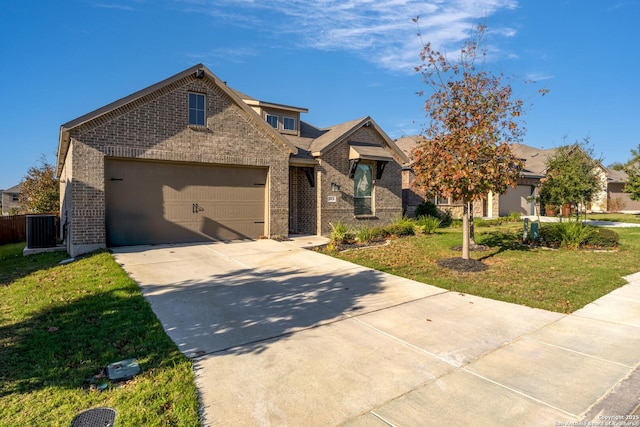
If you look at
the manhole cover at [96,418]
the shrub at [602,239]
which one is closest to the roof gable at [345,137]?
the shrub at [602,239]

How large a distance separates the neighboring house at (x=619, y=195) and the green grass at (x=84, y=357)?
4189 cm

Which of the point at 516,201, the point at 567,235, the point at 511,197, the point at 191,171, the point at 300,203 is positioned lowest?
the point at 567,235

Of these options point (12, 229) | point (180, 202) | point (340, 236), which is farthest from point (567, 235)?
point (12, 229)

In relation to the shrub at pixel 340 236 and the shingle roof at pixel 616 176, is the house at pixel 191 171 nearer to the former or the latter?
the shrub at pixel 340 236

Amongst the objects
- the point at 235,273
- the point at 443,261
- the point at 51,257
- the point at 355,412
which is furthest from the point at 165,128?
the point at 355,412

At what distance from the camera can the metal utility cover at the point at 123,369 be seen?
3510mm

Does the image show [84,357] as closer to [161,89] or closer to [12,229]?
[161,89]

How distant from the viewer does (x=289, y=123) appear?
17.7 m

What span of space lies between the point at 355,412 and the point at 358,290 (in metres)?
3.85

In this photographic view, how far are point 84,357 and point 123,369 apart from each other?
68cm

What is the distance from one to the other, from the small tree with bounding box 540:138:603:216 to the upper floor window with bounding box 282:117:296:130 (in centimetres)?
1144

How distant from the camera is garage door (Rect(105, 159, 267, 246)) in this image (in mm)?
10766

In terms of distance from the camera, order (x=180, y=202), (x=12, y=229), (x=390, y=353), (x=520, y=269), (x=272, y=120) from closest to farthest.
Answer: (x=390, y=353), (x=520, y=269), (x=180, y=202), (x=12, y=229), (x=272, y=120)

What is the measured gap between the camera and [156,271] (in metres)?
7.93
